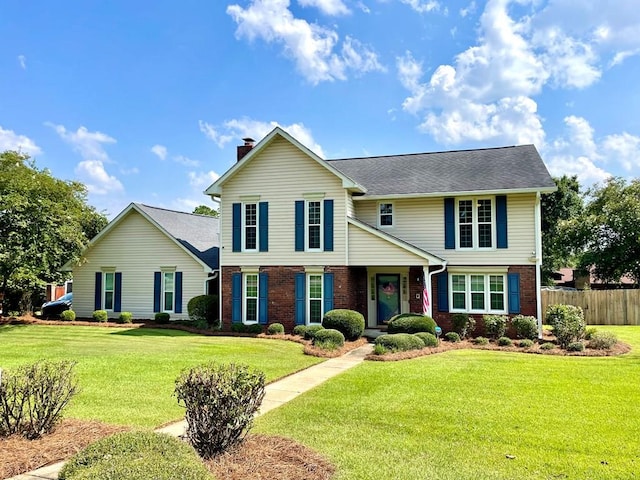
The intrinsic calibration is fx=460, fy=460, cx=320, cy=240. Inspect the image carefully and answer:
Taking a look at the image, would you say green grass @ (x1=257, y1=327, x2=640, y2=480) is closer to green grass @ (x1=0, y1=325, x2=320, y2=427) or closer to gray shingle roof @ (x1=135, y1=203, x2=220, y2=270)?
green grass @ (x1=0, y1=325, x2=320, y2=427)

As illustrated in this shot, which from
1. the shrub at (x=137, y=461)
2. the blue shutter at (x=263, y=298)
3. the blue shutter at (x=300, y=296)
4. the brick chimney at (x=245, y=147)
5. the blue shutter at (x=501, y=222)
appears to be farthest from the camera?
the brick chimney at (x=245, y=147)

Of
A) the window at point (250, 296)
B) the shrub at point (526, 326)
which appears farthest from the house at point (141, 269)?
the shrub at point (526, 326)

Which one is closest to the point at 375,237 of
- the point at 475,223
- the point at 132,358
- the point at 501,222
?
the point at 475,223

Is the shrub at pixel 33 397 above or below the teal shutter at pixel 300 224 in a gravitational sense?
below

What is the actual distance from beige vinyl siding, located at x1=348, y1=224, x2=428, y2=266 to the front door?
2310mm

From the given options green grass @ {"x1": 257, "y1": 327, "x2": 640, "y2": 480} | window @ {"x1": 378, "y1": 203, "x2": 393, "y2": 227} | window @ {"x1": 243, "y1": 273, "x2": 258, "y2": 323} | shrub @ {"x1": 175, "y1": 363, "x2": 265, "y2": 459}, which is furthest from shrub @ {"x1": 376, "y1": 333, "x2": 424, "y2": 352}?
shrub @ {"x1": 175, "y1": 363, "x2": 265, "y2": 459}

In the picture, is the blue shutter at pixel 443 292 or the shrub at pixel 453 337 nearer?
the shrub at pixel 453 337

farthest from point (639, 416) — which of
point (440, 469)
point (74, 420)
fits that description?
point (74, 420)

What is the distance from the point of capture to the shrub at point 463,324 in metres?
17.4

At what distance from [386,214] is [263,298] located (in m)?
6.24

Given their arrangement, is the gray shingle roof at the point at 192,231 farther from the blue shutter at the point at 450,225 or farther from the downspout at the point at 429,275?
the blue shutter at the point at 450,225

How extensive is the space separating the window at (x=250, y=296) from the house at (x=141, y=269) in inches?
126

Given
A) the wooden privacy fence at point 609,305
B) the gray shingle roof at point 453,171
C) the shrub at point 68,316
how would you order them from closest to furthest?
the gray shingle roof at point 453,171 < the shrub at point 68,316 < the wooden privacy fence at point 609,305

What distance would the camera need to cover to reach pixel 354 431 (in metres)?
6.89
